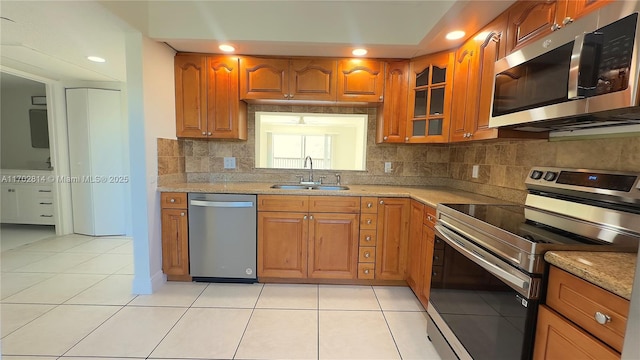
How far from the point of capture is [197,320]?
198 cm

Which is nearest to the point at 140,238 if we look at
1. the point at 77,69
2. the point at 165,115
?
the point at 165,115

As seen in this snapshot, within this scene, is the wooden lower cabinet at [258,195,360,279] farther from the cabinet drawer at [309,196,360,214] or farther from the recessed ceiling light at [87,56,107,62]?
the recessed ceiling light at [87,56,107,62]

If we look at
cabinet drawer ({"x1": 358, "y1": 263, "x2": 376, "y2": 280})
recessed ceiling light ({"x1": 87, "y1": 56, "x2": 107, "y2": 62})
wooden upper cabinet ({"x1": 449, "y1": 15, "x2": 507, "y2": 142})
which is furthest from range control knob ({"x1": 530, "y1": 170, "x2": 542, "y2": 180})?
recessed ceiling light ({"x1": 87, "y1": 56, "x2": 107, "y2": 62})

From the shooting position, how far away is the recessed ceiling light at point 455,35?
2025 millimetres

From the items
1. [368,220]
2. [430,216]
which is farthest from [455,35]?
[368,220]

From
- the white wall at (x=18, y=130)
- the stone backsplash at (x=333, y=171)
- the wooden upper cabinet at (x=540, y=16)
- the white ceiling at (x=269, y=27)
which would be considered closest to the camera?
the wooden upper cabinet at (x=540, y=16)

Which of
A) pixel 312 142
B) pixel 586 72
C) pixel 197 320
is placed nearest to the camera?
pixel 586 72

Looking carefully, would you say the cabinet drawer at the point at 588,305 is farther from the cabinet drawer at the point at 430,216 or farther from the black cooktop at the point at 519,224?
the cabinet drawer at the point at 430,216

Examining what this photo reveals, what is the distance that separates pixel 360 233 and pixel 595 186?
5.13 feet

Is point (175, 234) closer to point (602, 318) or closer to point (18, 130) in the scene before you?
point (602, 318)

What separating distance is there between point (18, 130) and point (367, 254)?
18.8ft

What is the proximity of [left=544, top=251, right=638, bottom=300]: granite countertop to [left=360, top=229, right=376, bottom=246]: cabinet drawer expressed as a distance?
1.52m

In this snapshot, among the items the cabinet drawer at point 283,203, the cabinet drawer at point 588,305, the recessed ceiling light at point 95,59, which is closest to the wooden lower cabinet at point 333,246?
the cabinet drawer at point 283,203

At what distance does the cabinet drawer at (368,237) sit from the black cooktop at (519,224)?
2.88ft
